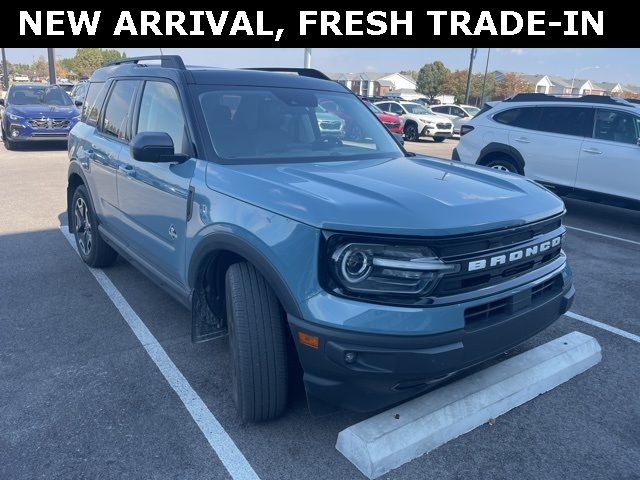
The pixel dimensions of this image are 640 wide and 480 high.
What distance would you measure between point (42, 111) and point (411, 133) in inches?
533

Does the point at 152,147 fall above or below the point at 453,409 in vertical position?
above

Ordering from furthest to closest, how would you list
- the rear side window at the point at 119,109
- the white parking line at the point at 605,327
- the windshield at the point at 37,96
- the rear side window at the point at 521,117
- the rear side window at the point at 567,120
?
the windshield at the point at 37,96 → the rear side window at the point at 521,117 → the rear side window at the point at 567,120 → the rear side window at the point at 119,109 → the white parking line at the point at 605,327

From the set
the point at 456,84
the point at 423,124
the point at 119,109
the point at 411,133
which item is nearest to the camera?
the point at 119,109

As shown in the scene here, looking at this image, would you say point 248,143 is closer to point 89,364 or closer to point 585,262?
point 89,364

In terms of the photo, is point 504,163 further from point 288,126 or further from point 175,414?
point 175,414

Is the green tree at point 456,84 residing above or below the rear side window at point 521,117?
above

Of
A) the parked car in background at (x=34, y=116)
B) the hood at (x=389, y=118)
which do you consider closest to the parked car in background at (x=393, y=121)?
the hood at (x=389, y=118)

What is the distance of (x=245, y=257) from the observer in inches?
107

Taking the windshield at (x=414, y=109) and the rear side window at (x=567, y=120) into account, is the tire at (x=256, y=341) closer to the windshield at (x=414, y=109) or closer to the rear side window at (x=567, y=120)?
the rear side window at (x=567, y=120)

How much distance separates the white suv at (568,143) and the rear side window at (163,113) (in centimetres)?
587

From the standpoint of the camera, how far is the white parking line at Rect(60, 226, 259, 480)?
2.65m

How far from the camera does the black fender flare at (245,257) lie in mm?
2492

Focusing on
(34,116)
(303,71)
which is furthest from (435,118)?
(303,71)

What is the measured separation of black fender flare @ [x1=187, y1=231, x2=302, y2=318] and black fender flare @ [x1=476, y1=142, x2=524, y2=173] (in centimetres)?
688
